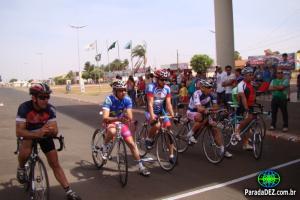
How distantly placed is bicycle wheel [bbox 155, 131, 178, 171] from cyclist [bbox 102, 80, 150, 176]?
1.86ft

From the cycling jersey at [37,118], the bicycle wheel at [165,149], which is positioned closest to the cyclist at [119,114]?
the bicycle wheel at [165,149]

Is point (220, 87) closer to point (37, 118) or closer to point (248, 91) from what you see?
point (248, 91)

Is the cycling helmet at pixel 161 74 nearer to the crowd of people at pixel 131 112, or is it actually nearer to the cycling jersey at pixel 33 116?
the crowd of people at pixel 131 112

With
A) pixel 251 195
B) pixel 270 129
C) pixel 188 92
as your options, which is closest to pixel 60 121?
pixel 188 92

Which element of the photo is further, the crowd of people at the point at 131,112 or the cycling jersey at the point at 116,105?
the cycling jersey at the point at 116,105

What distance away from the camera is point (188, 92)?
16.6 m

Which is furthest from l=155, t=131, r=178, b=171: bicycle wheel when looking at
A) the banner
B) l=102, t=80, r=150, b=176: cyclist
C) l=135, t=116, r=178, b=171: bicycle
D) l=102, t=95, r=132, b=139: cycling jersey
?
the banner

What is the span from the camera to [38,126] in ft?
17.7

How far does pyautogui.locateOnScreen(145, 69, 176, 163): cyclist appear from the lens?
723 cm

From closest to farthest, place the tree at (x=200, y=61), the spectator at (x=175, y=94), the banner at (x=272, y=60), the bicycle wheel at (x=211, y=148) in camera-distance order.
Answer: the bicycle wheel at (x=211, y=148)
the spectator at (x=175, y=94)
the banner at (x=272, y=60)
the tree at (x=200, y=61)

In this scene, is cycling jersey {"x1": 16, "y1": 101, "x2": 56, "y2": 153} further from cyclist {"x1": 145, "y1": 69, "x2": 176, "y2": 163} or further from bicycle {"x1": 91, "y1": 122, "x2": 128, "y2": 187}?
cyclist {"x1": 145, "y1": 69, "x2": 176, "y2": 163}

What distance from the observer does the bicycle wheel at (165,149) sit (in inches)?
279

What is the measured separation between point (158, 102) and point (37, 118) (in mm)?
2916

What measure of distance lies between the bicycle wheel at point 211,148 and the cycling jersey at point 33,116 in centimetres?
359
